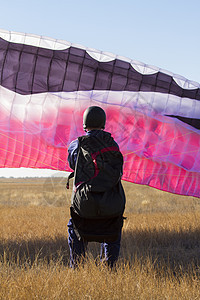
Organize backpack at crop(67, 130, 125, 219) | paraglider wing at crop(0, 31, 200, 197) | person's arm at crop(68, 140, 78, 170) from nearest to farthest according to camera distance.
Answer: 1. backpack at crop(67, 130, 125, 219)
2. person's arm at crop(68, 140, 78, 170)
3. paraglider wing at crop(0, 31, 200, 197)

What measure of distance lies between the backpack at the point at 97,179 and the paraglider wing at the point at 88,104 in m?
2.94

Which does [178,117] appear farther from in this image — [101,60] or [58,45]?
[58,45]

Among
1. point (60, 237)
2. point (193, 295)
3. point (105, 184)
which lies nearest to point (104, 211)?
point (105, 184)

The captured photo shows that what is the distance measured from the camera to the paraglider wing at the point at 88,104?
610cm

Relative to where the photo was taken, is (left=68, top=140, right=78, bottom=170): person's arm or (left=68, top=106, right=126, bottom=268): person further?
(left=68, top=140, right=78, bottom=170): person's arm

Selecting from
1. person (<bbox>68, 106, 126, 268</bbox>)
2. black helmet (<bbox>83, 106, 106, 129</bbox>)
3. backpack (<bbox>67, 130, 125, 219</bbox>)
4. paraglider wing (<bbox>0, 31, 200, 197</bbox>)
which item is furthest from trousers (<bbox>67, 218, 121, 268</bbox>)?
paraglider wing (<bbox>0, 31, 200, 197</bbox>)

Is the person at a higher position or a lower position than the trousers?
higher

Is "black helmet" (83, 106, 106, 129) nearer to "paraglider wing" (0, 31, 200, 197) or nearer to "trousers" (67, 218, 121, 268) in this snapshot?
"trousers" (67, 218, 121, 268)

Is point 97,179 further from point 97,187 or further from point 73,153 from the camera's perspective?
point 73,153

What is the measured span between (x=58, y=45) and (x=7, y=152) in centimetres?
227

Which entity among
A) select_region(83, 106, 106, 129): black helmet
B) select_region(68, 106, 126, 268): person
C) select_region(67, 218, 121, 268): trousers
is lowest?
select_region(67, 218, 121, 268): trousers

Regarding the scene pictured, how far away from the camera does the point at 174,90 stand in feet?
20.8

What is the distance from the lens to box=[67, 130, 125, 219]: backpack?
10.1 ft

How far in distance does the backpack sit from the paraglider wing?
2.94 metres
